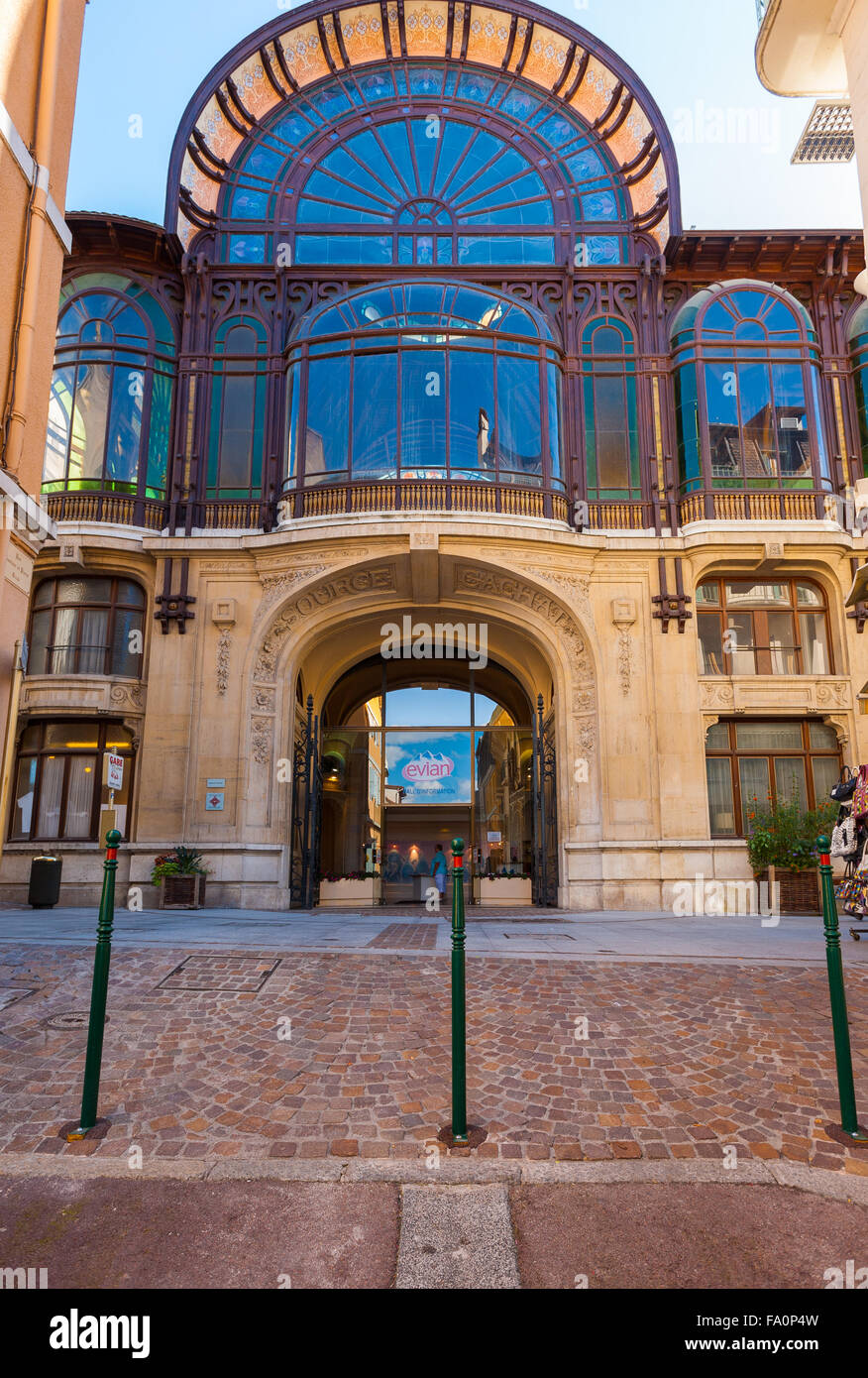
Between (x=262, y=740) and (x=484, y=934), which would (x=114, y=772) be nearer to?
(x=262, y=740)

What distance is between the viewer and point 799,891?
14.5 meters

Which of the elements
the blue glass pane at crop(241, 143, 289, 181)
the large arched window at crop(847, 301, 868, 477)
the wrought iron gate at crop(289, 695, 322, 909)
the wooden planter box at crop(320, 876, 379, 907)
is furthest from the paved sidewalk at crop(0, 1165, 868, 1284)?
the blue glass pane at crop(241, 143, 289, 181)

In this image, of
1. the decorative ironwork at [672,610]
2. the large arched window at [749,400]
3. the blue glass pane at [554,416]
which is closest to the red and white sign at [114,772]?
the blue glass pane at [554,416]

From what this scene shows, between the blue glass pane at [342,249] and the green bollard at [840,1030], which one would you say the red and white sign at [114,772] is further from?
the blue glass pane at [342,249]

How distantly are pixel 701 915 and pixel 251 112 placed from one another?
74.2 ft

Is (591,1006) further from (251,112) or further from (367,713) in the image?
(251,112)

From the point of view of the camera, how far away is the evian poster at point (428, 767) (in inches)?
765

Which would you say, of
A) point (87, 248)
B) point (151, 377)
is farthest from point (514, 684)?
point (87, 248)

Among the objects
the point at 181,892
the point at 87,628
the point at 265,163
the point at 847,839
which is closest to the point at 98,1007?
the point at 847,839

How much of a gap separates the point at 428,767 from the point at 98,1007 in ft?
50.6

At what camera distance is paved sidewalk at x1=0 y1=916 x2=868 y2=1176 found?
4.04 meters

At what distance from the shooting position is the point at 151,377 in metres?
17.7

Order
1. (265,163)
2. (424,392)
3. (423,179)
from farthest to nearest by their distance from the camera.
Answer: (265,163) → (423,179) → (424,392)

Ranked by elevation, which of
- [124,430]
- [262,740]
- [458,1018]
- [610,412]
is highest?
[610,412]
